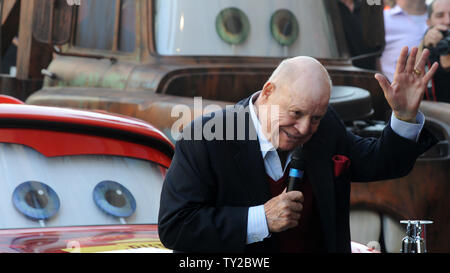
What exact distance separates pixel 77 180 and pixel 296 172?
4.37 ft

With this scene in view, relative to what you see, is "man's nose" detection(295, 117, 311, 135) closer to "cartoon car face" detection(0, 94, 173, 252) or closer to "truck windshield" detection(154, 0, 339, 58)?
"cartoon car face" detection(0, 94, 173, 252)

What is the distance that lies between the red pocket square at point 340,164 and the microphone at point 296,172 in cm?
13

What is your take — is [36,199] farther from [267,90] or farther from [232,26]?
[232,26]

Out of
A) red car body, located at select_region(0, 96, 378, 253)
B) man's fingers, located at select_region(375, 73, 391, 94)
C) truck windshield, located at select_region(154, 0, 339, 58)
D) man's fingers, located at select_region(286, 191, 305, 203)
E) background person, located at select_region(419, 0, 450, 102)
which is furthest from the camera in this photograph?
background person, located at select_region(419, 0, 450, 102)

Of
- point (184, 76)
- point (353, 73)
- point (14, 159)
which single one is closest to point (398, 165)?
point (14, 159)

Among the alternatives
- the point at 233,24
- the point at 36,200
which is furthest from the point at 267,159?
the point at 233,24

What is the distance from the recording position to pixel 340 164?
2.54 meters

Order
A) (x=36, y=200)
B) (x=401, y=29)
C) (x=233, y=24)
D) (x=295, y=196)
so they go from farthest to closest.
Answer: (x=401, y=29), (x=233, y=24), (x=36, y=200), (x=295, y=196)

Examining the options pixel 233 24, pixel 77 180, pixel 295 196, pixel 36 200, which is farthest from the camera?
pixel 233 24

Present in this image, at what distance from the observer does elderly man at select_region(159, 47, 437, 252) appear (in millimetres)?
2371

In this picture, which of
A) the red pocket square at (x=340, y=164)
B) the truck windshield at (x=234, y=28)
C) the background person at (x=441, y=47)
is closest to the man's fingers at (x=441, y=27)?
the background person at (x=441, y=47)

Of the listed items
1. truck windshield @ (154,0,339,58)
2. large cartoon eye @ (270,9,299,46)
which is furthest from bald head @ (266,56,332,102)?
large cartoon eye @ (270,9,299,46)

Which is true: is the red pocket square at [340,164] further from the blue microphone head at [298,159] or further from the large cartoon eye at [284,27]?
the large cartoon eye at [284,27]
